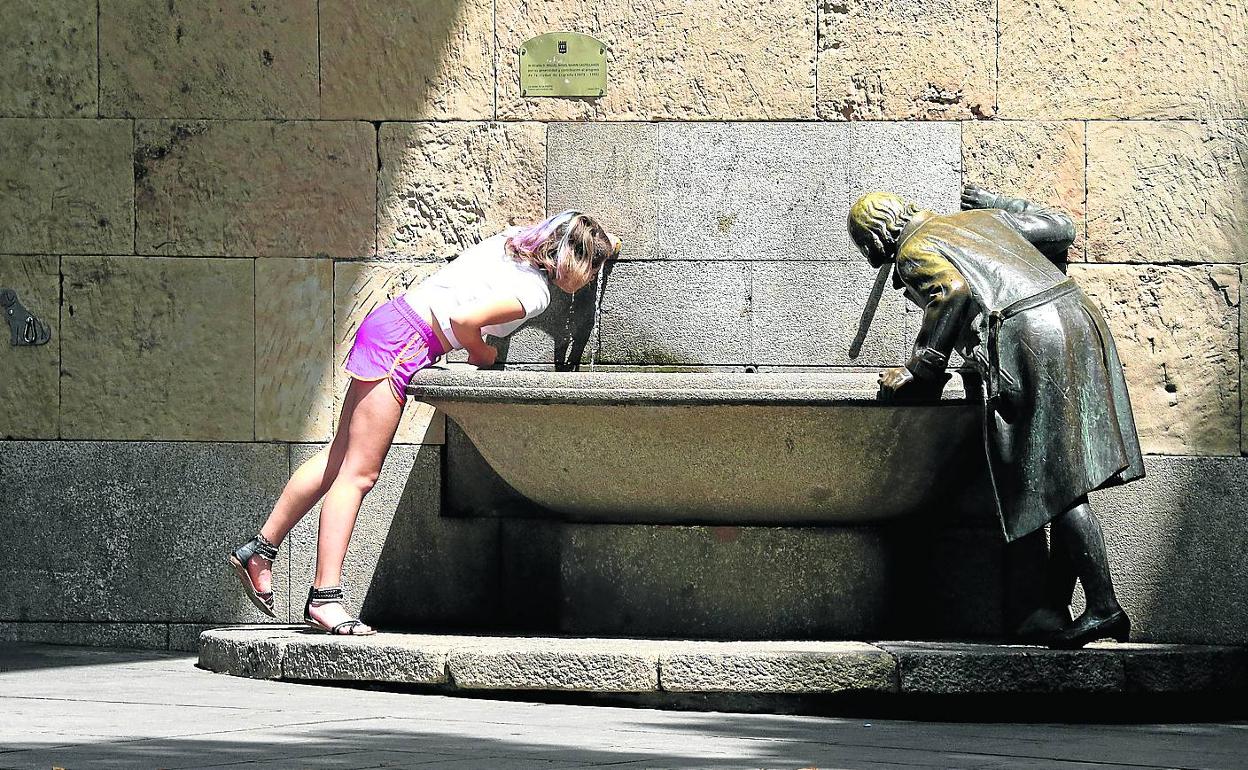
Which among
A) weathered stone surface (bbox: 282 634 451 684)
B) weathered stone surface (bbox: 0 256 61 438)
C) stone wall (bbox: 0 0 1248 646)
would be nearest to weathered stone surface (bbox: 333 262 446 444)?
stone wall (bbox: 0 0 1248 646)

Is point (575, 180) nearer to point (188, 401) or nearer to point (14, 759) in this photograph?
point (188, 401)

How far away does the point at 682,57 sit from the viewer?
6.41 meters

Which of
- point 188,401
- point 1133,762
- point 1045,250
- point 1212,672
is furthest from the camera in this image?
point 188,401

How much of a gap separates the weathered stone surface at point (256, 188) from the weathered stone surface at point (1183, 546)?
9.37 feet

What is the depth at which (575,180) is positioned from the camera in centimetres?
642

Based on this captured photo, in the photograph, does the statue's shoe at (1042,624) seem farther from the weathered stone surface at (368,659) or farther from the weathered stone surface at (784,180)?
the weathered stone surface at (368,659)

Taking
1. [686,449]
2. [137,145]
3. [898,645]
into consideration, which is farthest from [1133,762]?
[137,145]

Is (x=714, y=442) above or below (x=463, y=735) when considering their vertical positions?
above

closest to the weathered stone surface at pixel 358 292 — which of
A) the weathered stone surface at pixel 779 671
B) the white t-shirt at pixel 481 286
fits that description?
the white t-shirt at pixel 481 286

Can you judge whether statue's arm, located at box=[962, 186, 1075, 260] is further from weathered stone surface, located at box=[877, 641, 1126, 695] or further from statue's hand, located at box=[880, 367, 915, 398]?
weathered stone surface, located at box=[877, 641, 1126, 695]

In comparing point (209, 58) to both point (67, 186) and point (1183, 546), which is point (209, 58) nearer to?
point (67, 186)

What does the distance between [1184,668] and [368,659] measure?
2.41m

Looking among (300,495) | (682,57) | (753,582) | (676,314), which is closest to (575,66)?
(682,57)

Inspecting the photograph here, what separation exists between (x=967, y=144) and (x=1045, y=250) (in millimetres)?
504
